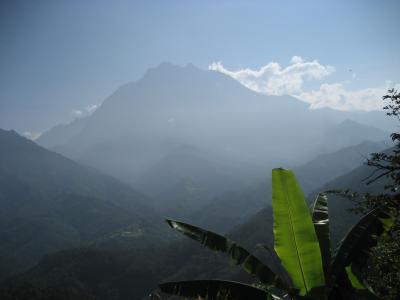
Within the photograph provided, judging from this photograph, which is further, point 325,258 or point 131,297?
point 131,297

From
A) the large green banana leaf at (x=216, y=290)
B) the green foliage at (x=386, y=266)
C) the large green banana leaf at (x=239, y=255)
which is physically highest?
the large green banana leaf at (x=239, y=255)

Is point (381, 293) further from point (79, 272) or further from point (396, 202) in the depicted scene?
point (79, 272)

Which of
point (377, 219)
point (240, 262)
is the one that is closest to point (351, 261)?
point (377, 219)

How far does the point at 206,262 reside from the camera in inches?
7234

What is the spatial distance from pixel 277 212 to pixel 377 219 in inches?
60.0

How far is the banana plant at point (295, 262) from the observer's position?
4477 millimetres

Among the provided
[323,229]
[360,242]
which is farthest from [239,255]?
[360,242]

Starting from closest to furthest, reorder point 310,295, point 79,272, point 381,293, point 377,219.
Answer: point 310,295
point 377,219
point 381,293
point 79,272

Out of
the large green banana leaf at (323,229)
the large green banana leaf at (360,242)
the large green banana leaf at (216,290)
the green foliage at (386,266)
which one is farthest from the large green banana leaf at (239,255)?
the green foliage at (386,266)

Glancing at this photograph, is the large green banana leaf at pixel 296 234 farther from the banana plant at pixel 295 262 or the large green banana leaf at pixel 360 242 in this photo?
the large green banana leaf at pixel 360 242

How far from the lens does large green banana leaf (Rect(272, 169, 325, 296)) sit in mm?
4488

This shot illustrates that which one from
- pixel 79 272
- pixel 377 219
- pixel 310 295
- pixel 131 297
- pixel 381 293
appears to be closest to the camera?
pixel 310 295

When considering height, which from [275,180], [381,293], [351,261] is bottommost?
[381,293]

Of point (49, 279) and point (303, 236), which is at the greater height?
point (303, 236)
